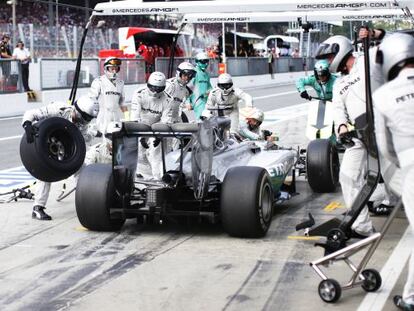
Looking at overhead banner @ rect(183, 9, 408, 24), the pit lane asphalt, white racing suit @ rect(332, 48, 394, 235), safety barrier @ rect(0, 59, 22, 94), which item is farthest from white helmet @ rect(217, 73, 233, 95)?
safety barrier @ rect(0, 59, 22, 94)

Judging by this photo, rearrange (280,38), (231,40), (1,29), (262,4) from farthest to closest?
(280,38), (231,40), (1,29), (262,4)

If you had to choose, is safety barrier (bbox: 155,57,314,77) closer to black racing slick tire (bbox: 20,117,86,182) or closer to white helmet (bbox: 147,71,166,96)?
white helmet (bbox: 147,71,166,96)

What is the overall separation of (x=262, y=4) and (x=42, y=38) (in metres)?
21.0

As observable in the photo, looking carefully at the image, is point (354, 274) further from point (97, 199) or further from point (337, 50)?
point (97, 199)

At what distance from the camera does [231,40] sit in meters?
47.6

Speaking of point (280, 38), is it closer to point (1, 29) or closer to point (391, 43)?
point (1, 29)

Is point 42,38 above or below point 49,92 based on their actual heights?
above

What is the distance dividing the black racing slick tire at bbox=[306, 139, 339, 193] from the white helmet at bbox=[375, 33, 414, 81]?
4.76 metres

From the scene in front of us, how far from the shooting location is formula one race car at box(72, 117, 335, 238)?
23.8ft

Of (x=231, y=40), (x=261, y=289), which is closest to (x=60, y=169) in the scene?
(x=261, y=289)

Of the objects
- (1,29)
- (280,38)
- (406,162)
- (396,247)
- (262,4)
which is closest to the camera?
(406,162)

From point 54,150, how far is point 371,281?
171 inches

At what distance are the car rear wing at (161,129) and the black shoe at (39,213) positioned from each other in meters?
1.70

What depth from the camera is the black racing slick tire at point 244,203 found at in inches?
282
